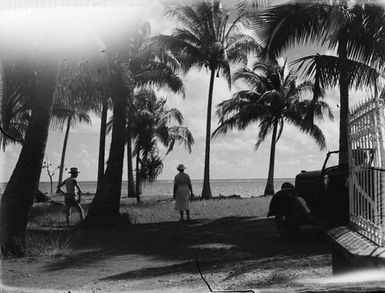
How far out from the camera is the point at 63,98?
4.69m

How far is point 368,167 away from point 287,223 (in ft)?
14.3

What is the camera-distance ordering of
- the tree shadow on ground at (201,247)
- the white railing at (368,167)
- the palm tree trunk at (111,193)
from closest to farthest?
the white railing at (368,167) → the tree shadow on ground at (201,247) → the palm tree trunk at (111,193)

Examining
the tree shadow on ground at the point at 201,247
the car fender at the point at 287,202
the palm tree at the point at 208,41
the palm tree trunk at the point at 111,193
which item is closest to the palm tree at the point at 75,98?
the palm tree at the point at 208,41

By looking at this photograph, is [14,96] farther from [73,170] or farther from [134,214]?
[134,214]

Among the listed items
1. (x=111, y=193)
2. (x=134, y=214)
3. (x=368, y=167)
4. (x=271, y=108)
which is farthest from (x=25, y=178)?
(x=271, y=108)

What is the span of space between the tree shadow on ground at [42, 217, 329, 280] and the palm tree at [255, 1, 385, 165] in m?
1.38

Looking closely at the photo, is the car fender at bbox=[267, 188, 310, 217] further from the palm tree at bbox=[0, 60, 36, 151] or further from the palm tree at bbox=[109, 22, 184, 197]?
the palm tree at bbox=[0, 60, 36, 151]

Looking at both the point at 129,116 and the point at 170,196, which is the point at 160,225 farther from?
the point at 129,116

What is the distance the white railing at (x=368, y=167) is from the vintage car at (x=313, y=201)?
2.42 m

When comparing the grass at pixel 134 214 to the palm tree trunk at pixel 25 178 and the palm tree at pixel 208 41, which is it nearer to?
the palm tree trunk at pixel 25 178

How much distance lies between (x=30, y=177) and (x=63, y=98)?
4.57 feet

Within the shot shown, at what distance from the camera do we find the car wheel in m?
7.39

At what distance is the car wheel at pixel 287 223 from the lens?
739 cm

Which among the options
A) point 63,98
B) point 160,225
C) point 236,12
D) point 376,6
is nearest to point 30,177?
point 63,98
